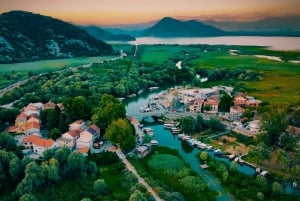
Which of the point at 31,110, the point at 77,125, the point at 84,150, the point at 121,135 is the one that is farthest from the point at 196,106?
the point at 31,110

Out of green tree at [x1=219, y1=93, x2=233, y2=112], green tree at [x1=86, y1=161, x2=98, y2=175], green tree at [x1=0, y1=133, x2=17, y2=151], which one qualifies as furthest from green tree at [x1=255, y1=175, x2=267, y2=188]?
green tree at [x1=0, y1=133, x2=17, y2=151]

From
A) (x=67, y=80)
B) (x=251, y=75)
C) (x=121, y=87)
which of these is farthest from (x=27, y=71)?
(x=251, y=75)

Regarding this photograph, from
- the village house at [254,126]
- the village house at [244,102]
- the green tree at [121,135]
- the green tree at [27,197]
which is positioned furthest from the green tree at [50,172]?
the village house at [244,102]

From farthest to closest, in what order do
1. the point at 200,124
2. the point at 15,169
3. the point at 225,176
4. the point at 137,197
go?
the point at 200,124, the point at 225,176, the point at 15,169, the point at 137,197

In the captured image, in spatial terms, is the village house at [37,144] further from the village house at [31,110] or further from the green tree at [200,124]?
the green tree at [200,124]

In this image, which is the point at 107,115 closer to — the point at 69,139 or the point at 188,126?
the point at 69,139

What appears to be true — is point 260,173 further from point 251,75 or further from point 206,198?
point 251,75
